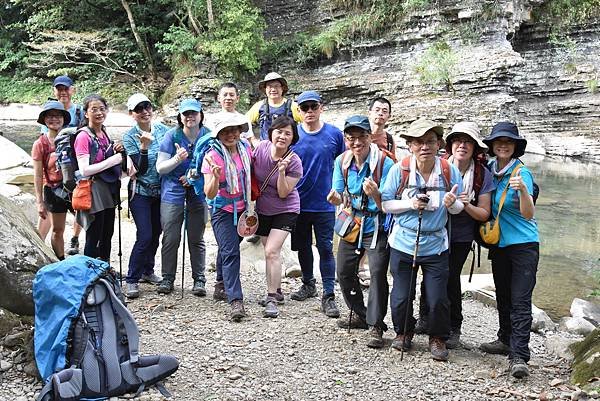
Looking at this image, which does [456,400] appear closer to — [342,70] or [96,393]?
[96,393]

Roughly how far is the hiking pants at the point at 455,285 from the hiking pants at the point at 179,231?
2.06m

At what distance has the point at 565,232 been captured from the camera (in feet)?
33.8

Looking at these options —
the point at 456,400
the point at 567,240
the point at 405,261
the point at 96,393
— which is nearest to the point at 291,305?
the point at 405,261

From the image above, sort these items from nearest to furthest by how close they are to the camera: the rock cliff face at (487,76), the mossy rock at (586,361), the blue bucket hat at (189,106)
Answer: the mossy rock at (586,361)
the blue bucket hat at (189,106)
the rock cliff face at (487,76)

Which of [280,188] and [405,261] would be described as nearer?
[405,261]

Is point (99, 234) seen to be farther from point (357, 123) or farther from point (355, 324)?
point (357, 123)

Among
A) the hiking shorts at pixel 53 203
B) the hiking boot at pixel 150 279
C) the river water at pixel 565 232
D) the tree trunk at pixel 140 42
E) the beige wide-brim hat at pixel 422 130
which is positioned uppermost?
the tree trunk at pixel 140 42

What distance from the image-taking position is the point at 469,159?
3.92 meters

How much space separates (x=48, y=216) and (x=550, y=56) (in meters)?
20.8

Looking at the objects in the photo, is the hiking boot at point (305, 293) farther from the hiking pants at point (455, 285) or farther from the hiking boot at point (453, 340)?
the hiking boot at point (453, 340)

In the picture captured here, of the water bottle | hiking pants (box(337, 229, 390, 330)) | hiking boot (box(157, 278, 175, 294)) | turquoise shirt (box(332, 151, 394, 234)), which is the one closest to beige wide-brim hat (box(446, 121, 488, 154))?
turquoise shirt (box(332, 151, 394, 234))

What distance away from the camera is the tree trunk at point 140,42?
2452cm

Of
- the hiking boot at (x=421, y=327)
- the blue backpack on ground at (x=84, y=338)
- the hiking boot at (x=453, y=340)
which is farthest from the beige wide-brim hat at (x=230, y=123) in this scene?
the hiking boot at (x=453, y=340)

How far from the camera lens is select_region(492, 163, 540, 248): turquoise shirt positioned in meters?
3.84
